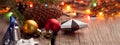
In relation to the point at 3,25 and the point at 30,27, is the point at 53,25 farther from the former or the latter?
the point at 3,25

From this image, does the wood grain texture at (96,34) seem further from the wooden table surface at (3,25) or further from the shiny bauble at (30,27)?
the wooden table surface at (3,25)

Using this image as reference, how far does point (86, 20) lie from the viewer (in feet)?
4.81

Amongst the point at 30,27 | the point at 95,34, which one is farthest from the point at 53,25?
the point at 95,34

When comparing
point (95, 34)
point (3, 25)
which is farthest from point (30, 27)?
point (95, 34)

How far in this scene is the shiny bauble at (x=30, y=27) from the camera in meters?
1.28

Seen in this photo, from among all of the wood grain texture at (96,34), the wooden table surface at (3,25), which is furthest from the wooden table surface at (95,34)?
the wooden table surface at (3,25)

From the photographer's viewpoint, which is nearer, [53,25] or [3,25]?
[53,25]

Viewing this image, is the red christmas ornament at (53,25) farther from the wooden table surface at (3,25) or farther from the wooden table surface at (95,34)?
the wooden table surface at (3,25)

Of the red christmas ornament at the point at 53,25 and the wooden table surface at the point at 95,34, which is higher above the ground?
the red christmas ornament at the point at 53,25

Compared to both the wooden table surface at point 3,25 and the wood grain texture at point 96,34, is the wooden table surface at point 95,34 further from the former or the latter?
the wooden table surface at point 3,25

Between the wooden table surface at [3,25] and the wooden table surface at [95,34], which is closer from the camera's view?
the wooden table surface at [95,34]

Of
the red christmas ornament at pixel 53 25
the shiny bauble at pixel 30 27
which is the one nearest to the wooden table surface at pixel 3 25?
the shiny bauble at pixel 30 27

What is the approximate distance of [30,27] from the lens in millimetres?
1288

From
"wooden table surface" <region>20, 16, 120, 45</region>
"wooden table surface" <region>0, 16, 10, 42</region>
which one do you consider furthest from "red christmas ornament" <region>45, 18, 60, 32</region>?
"wooden table surface" <region>0, 16, 10, 42</region>
